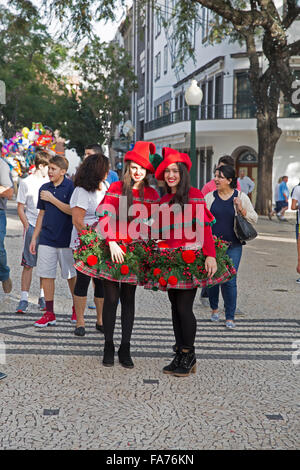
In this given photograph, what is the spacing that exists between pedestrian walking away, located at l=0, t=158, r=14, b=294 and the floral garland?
5.00 ft

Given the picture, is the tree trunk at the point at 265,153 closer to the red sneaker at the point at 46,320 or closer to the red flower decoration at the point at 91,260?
the red sneaker at the point at 46,320

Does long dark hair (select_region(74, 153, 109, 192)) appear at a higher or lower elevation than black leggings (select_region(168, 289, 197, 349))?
higher

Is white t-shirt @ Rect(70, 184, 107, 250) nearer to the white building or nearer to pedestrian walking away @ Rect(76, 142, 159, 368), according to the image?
pedestrian walking away @ Rect(76, 142, 159, 368)

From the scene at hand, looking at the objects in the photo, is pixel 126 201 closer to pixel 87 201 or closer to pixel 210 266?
pixel 210 266

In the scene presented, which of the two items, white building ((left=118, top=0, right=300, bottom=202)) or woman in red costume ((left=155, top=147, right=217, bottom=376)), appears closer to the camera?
woman in red costume ((left=155, top=147, right=217, bottom=376))

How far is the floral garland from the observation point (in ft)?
15.8

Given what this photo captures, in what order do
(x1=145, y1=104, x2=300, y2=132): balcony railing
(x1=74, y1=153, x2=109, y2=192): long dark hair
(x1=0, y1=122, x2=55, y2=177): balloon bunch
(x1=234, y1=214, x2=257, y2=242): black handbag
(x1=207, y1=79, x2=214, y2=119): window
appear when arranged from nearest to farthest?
(x1=74, y1=153, x2=109, y2=192): long dark hair → (x1=234, y1=214, x2=257, y2=242): black handbag → (x1=0, y1=122, x2=55, y2=177): balloon bunch → (x1=145, y1=104, x2=300, y2=132): balcony railing → (x1=207, y1=79, x2=214, y2=119): window

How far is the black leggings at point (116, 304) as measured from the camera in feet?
17.0

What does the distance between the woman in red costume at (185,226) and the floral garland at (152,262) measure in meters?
0.07

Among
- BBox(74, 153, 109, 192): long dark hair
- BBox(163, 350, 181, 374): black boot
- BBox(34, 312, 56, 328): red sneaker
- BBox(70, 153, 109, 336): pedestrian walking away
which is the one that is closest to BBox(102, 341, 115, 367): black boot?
BBox(163, 350, 181, 374): black boot

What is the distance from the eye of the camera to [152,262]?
491 centimetres

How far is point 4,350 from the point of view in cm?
556

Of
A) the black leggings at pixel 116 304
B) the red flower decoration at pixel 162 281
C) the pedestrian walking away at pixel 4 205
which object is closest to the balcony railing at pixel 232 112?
the pedestrian walking away at pixel 4 205
